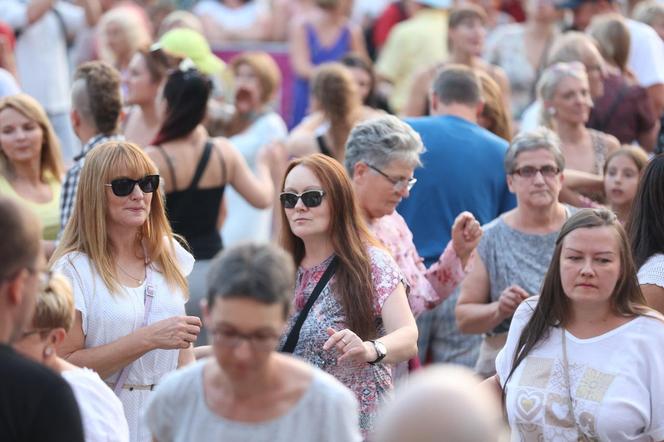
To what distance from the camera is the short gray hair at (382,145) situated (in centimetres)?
587

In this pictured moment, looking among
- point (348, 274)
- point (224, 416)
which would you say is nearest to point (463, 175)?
point (348, 274)

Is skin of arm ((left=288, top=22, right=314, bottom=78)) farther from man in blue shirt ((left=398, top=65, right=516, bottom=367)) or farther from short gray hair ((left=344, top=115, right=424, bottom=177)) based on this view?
short gray hair ((left=344, top=115, right=424, bottom=177))

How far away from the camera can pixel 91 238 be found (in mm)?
5145

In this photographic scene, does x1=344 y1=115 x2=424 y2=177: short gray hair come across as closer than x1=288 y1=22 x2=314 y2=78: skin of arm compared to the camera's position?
Yes

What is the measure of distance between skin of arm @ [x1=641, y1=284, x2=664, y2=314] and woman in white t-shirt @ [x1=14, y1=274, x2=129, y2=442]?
229 centimetres

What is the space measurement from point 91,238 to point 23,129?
85.7 inches

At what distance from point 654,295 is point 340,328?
1357 millimetres

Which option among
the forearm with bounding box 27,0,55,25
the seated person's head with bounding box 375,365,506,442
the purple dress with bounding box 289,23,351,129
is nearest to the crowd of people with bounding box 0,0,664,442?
the seated person's head with bounding box 375,365,506,442

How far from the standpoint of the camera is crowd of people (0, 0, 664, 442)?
3506 millimetres

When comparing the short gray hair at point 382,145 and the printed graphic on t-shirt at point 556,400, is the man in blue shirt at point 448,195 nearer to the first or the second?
the short gray hair at point 382,145

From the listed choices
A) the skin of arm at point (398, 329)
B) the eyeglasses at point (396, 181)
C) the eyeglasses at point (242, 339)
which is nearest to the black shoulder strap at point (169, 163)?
the eyeglasses at point (396, 181)

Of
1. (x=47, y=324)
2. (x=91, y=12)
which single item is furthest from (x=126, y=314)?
(x=91, y=12)

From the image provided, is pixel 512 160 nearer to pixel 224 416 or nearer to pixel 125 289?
pixel 125 289

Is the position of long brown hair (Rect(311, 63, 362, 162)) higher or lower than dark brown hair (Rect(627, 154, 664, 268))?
higher
